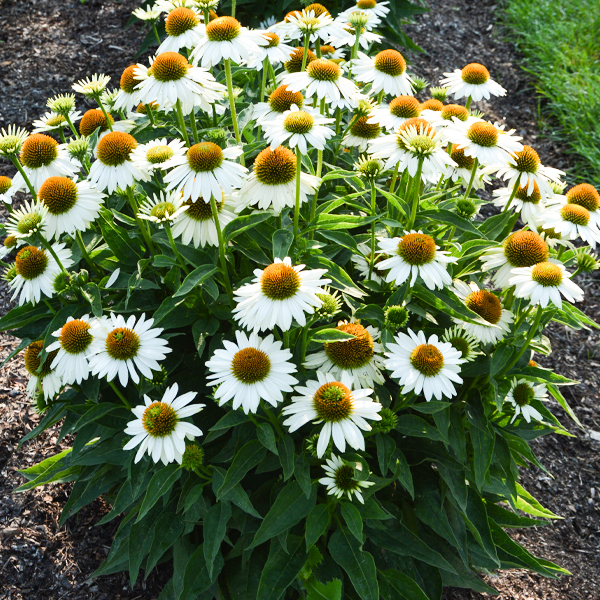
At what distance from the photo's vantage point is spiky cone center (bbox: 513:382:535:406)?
2559 millimetres

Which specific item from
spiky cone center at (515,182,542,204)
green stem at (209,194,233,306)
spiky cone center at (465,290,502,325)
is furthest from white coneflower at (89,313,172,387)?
spiky cone center at (515,182,542,204)

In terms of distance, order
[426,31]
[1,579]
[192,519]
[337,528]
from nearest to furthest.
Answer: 1. [192,519]
2. [337,528]
3. [1,579]
4. [426,31]

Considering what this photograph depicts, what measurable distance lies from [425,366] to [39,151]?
1904 mm

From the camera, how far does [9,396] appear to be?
375 cm

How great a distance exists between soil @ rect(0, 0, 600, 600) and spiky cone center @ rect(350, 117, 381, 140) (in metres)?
2.31

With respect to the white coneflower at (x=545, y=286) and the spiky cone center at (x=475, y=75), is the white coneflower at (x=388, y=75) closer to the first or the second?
the spiky cone center at (x=475, y=75)

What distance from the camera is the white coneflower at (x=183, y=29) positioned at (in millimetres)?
2516

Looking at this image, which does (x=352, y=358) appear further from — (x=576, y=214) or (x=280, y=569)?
(x=576, y=214)

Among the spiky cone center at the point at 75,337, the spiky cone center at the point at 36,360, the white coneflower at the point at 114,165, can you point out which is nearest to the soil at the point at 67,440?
the spiky cone center at the point at 36,360

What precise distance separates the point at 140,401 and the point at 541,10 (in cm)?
738

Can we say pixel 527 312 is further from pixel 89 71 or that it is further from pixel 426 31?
pixel 426 31

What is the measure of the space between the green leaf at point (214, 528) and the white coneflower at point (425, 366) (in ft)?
2.84

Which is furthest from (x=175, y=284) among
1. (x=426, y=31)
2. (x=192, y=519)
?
(x=426, y=31)

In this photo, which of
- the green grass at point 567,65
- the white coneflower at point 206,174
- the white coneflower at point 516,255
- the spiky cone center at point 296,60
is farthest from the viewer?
the green grass at point 567,65
